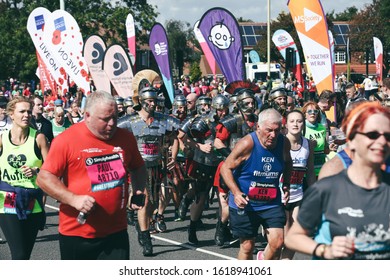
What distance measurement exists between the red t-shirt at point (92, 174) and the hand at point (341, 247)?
86.3 inches

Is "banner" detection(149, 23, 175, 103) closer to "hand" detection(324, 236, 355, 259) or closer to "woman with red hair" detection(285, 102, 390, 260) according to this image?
"woman with red hair" detection(285, 102, 390, 260)

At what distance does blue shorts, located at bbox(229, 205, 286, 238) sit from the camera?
7.71 metres

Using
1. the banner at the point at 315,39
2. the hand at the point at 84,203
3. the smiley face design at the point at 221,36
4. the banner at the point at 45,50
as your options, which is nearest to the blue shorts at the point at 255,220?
the hand at the point at 84,203

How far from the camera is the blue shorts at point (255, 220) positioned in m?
7.71

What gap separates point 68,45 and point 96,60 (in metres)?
1.64

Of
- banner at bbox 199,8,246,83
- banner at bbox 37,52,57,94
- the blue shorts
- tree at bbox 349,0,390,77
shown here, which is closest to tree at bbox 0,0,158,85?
tree at bbox 349,0,390,77

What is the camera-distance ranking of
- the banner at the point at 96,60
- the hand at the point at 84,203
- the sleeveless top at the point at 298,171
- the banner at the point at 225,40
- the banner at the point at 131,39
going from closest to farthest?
the hand at the point at 84,203 < the sleeveless top at the point at 298,171 < the banner at the point at 225,40 < the banner at the point at 96,60 < the banner at the point at 131,39

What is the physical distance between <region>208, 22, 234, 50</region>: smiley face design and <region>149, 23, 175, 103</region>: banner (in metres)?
2.33

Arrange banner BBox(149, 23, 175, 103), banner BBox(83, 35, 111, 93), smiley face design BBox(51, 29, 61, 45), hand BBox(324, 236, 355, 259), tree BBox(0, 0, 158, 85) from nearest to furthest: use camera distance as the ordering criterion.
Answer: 1. hand BBox(324, 236, 355, 259)
2. banner BBox(149, 23, 175, 103)
3. banner BBox(83, 35, 111, 93)
4. smiley face design BBox(51, 29, 61, 45)
5. tree BBox(0, 0, 158, 85)

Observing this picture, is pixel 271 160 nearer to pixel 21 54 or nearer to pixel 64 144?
pixel 64 144

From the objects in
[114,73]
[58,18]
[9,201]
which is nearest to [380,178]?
[9,201]

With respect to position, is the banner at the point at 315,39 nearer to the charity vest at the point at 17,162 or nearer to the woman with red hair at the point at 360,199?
the charity vest at the point at 17,162

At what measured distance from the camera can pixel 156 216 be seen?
11.7 m

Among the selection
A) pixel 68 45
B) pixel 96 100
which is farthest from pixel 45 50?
pixel 96 100
